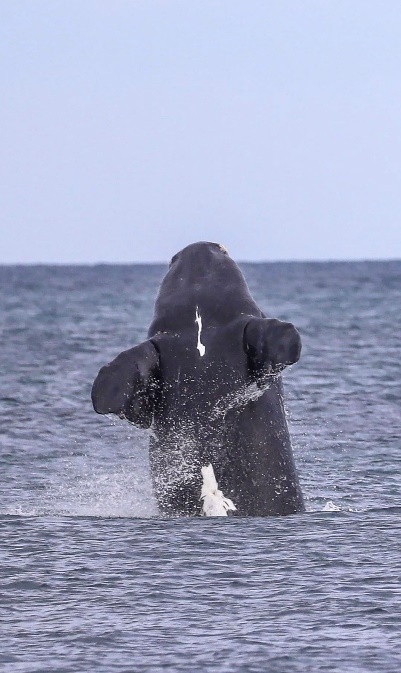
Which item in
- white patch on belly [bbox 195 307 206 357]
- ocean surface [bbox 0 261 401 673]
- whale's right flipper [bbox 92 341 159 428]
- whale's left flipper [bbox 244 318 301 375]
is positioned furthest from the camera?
white patch on belly [bbox 195 307 206 357]

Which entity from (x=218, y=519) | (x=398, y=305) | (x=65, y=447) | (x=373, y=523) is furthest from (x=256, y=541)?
(x=398, y=305)

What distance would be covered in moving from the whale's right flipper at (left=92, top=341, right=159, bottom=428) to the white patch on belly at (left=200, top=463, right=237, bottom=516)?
845 millimetres

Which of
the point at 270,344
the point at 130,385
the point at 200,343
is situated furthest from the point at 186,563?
the point at 200,343

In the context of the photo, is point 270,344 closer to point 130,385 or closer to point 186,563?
point 130,385

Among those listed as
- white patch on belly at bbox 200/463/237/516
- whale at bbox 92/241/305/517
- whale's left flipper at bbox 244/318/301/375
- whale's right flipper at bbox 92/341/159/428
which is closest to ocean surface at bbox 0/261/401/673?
white patch on belly at bbox 200/463/237/516

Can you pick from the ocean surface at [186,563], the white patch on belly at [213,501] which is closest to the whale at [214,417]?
the white patch on belly at [213,501]

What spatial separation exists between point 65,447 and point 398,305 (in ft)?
215

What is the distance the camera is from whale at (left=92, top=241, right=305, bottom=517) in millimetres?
15750

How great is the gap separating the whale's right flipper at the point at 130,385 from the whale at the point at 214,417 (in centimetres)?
2

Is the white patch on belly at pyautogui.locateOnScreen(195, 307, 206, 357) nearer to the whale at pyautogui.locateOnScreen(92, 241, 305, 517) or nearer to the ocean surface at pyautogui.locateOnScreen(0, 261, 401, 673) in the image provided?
the whale at pyautogui.locateOnScreen(92, 241, 305, 517)

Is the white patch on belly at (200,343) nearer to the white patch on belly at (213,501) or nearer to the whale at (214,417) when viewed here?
the whale at (214,417)

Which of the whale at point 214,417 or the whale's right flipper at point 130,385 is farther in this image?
the whale at point 214,417

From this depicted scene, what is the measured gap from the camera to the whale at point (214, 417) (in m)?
15.8

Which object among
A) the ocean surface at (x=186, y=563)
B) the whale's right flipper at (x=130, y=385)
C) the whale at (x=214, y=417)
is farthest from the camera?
the whale at (x=214, y=417)
